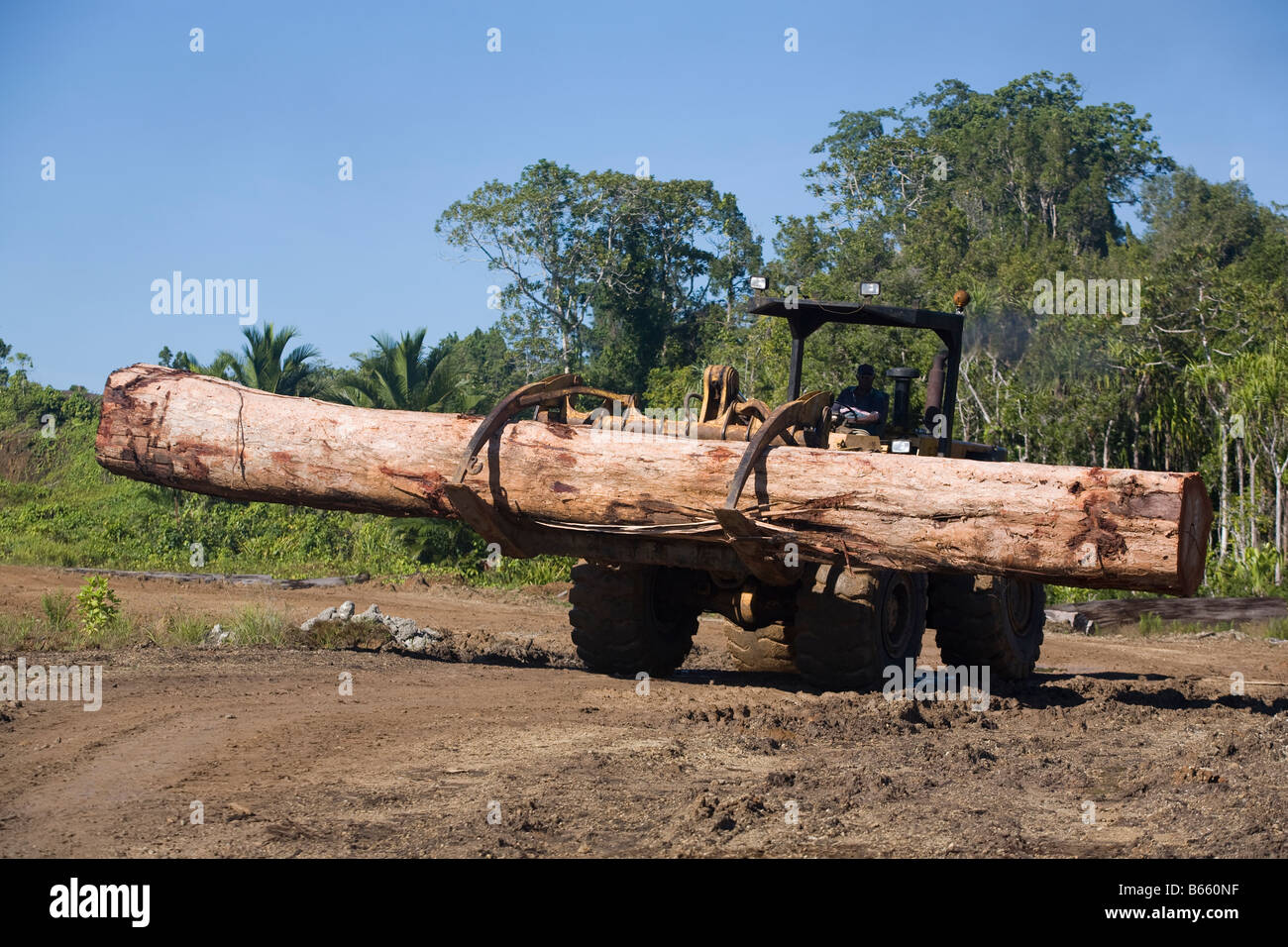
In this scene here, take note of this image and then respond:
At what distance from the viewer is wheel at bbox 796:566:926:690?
7.65 m

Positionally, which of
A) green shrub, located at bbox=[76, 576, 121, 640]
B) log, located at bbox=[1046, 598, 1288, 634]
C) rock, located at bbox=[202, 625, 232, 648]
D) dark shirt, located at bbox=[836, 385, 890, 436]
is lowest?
log, located at bbox=[1046, 598, 1288, 634]

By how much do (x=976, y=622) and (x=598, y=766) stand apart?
4262 mm

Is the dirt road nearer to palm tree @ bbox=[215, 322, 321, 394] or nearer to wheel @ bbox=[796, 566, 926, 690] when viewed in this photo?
wheel @ bbox=[796, 566, 926, 690]

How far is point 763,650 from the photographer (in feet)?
30.9

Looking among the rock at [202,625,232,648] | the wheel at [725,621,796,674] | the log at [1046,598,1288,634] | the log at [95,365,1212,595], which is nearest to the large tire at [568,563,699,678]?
the wheel at [725,621,796,674]

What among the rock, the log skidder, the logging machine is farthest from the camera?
the rock

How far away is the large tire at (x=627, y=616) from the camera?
337 inches

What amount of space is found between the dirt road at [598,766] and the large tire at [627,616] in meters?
0.31

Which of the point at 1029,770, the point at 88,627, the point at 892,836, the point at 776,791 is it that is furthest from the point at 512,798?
the point at 88,627

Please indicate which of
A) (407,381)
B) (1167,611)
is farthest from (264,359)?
(1167,611)

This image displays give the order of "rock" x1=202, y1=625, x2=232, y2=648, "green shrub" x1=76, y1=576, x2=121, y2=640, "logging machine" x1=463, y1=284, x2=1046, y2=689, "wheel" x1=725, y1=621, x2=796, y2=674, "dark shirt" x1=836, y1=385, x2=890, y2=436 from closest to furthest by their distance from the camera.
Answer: "logging machine" x1=463, y1=284, x2=1046, y2=689, "wheel" x1=725, y1=621, x2=796, y2=674, "dark shirt" x1=836, y1=385, x2=890, y2=436, "green shrub" x1=76, y1=576, x2=121, y2=640, "rock" x1=202, y1=625, x2=232, y2=648

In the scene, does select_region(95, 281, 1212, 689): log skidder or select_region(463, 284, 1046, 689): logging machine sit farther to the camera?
select_region(463, 284, 1046, 689): logging machine

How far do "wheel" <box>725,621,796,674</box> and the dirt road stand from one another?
0.29m

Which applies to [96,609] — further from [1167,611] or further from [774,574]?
[1167,611]
